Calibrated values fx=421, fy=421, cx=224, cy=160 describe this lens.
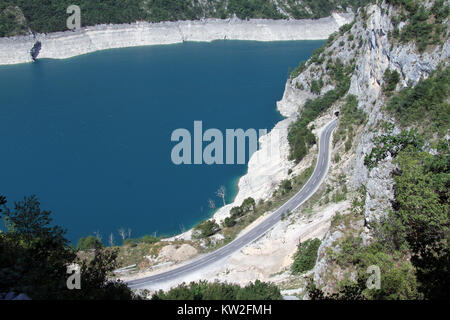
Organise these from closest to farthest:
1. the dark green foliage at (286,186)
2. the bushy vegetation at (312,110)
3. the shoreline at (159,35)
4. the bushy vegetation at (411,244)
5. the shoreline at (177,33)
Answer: the bushy vegetation at (411,244) → the dark green foliage at (286,186) → the bushy vegetation at (312,110) → the shoreline at (159,35) → the shoreline at (177,33)

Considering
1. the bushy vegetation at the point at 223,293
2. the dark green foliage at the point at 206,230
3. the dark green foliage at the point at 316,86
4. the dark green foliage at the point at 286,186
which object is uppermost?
the dark green foliage at the point at 316,86

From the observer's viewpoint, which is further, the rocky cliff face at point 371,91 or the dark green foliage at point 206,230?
the dark green foliage at point 206,230

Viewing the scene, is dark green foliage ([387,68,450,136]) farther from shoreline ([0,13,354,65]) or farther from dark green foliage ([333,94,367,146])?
shoreline ([0,13,354,65])

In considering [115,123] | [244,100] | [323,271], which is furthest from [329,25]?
[323,271]

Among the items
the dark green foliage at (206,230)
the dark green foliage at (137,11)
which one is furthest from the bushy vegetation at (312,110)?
the dark green foliage at (137,11)

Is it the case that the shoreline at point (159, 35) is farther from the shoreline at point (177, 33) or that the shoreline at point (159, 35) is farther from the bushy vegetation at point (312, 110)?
the bushy vegetation at point (312, 110)

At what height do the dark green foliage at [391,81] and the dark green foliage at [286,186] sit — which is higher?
the dark green foliage at [391,81]
